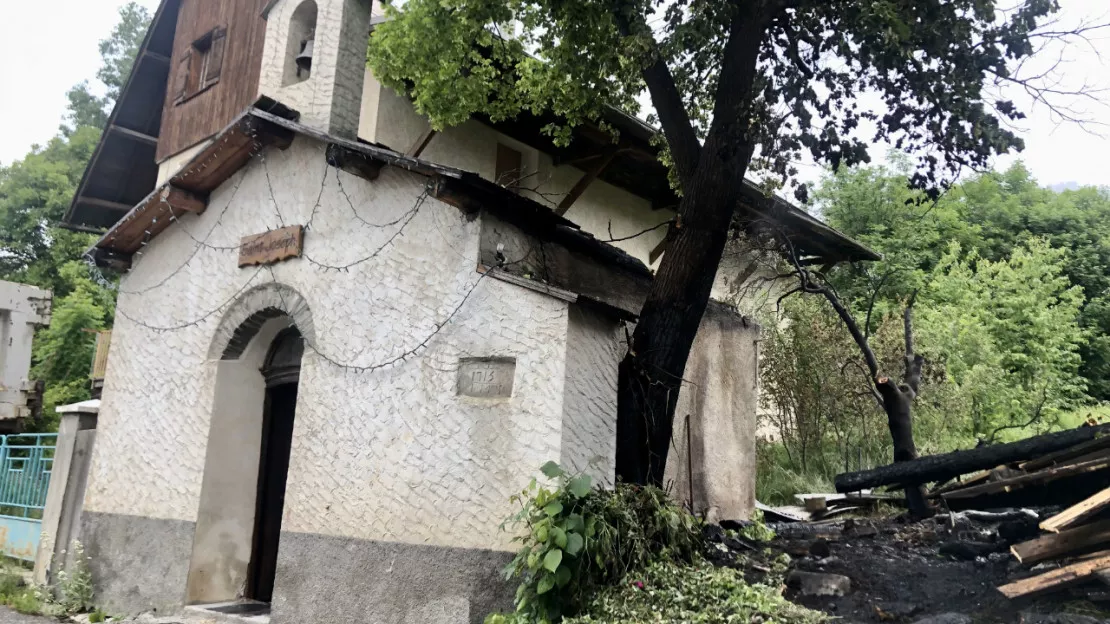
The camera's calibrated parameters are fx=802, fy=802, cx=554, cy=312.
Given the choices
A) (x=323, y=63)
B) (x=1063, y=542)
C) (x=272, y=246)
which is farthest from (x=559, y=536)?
(x=323, y=63)

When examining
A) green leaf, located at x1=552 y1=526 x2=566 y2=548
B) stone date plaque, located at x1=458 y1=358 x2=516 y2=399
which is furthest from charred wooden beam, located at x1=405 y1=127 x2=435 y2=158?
green leaf, located at x1=552 y1=526 x2=566 y2=548

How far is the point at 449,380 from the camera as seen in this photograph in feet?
21.5

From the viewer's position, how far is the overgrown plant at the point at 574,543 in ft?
17.4

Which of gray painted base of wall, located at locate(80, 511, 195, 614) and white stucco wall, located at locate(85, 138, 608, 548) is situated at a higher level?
white stucco wall, located at locate(85, 138, 608, 548)

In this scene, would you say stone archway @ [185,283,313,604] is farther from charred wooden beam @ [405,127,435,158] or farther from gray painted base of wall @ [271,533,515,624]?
charred wooden beam @ [405,127,435,158]

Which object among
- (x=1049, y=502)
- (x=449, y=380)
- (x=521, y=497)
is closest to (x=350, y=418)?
(x=449, y=380)

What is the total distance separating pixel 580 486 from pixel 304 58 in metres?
7.15

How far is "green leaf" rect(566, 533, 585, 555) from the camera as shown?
17.2 ft

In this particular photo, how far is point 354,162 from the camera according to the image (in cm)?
748

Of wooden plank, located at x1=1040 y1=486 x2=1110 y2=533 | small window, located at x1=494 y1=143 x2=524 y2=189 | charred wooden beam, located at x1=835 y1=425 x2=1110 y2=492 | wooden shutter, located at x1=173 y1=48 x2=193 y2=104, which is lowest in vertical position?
wooden plank, located at x1=1040 y1=486 x2=1110 y2=533

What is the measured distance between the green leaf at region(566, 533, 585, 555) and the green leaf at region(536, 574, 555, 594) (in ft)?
0.65

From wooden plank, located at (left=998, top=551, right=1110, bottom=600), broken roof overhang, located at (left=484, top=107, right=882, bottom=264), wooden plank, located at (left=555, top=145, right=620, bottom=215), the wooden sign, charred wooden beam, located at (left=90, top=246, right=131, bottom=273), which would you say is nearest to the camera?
wooden plank, located at (left=998, top=551, right=1110, bottom=600)

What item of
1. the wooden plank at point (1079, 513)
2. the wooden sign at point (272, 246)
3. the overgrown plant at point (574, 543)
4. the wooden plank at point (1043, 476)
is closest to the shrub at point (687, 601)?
the overgrown plant at point (574, 543)

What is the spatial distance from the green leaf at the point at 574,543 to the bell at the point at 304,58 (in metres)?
7.23
